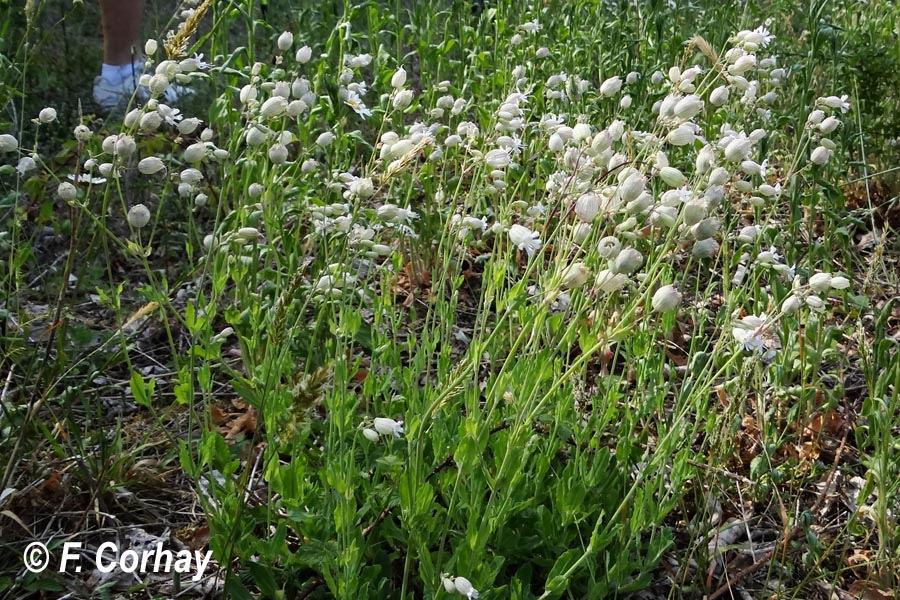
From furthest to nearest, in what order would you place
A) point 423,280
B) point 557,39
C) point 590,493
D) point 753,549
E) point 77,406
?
point 557,39, point 423,280, point 77,406, point 753,549, point 590,493

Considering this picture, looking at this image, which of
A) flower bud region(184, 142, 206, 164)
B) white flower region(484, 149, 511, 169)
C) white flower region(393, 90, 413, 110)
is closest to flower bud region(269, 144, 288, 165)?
flower bud region(184, 142, 206, 164)

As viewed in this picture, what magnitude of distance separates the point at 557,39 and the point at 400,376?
2614 mm

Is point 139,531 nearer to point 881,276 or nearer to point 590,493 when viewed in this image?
point 590,493

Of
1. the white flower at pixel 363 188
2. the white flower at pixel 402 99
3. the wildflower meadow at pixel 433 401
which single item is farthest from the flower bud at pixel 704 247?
the white flower at pixel 402 99

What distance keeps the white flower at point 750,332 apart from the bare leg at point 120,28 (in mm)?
3182

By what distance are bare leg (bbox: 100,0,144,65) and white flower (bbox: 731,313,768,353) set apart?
3182mm

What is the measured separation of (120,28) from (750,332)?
10.8ft

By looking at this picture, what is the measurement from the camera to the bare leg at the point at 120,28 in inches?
148

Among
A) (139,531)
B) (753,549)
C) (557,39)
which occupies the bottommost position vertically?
(753,549)

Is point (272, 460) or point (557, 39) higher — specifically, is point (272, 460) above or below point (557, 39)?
below

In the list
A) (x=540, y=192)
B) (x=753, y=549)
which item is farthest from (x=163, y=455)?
(x=540, y=192)

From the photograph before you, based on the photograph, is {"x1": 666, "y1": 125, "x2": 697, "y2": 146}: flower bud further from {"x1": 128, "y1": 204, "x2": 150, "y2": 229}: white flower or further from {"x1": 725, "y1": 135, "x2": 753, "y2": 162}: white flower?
{"x1": 128, "y1": 204, "x2": 150, "y2": 229}: white flower

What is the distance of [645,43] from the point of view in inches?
147

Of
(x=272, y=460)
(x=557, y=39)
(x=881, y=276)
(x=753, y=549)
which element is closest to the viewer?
(x=272, y=460)
